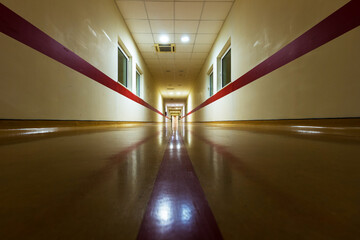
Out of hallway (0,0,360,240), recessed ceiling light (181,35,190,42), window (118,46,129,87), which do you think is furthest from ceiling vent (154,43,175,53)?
window (118,46,129,87)

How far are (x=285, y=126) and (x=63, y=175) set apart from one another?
2.29m

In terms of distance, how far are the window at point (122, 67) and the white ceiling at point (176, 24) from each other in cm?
70

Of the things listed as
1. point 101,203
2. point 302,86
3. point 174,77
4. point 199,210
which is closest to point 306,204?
point 199,210

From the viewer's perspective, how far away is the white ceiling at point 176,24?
12.3 feet

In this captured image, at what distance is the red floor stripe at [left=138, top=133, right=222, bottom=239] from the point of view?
7.3 inches

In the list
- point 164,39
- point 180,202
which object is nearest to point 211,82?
point 164,39

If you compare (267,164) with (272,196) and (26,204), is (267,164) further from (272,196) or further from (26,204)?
(26,204)

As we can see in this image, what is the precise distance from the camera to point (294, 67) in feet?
6.41

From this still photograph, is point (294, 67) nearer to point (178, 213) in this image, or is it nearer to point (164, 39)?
point (178, 213)

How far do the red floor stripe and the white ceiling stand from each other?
4.24 meters

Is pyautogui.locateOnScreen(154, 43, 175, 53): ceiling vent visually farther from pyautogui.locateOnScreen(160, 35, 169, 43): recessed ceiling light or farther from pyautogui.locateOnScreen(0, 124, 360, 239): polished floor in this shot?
pyautogui.locateOnScreen(0, 124, 360, 239): polished floor

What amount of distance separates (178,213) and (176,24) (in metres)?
5.04

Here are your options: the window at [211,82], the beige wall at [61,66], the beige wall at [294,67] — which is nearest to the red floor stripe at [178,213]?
the beige wall at [294,67]

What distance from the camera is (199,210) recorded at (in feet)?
0.77
